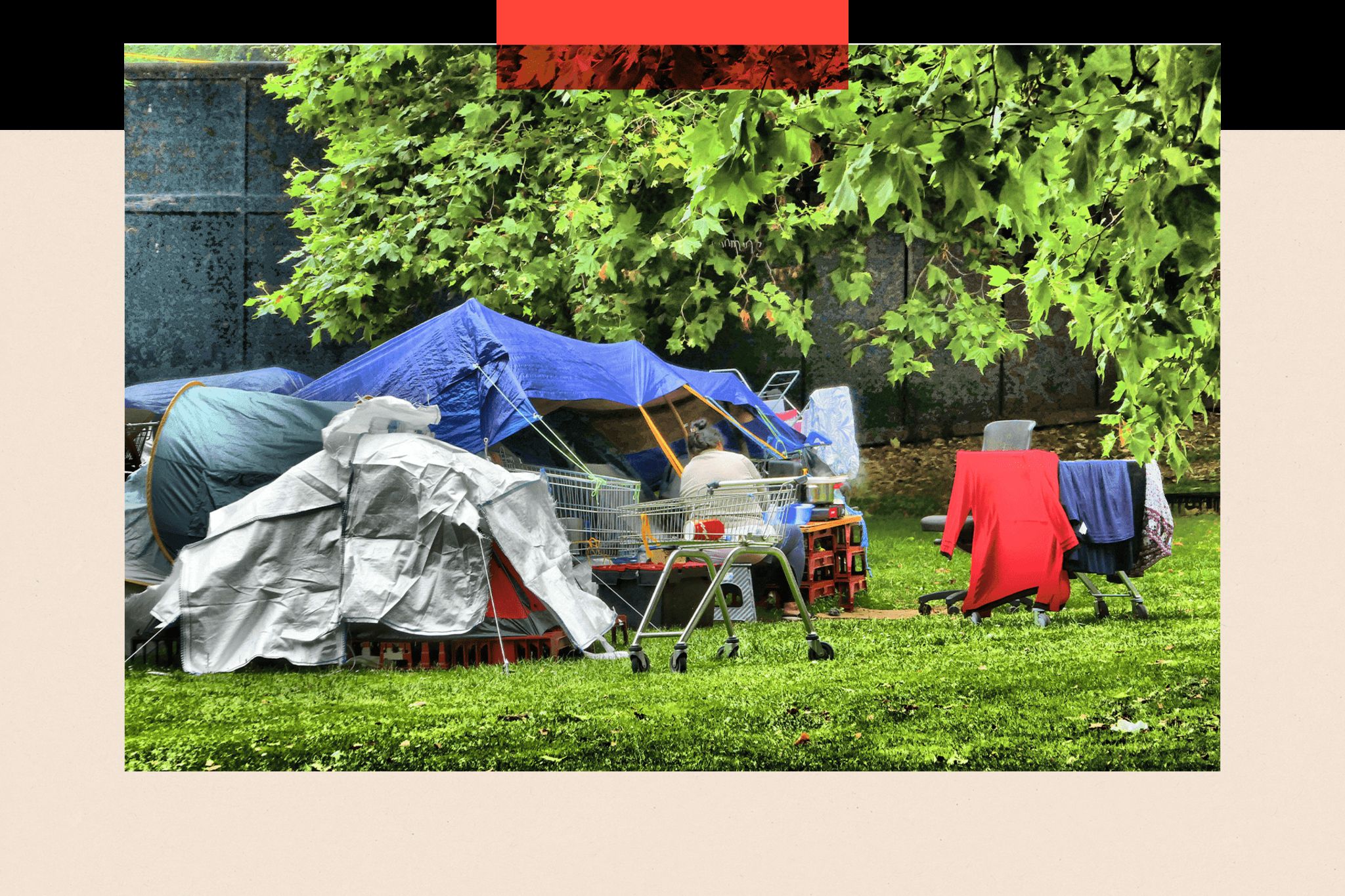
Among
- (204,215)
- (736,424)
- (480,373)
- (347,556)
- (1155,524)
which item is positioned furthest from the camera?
(736,424)

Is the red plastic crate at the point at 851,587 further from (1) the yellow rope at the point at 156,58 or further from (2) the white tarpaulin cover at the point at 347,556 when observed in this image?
(1) the yellow rope at the point at 156,58

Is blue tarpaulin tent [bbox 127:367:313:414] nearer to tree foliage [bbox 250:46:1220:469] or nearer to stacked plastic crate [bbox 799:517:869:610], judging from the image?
tree foliage [bbox 250:46:1220:469]

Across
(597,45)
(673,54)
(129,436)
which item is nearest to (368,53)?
(597,45)

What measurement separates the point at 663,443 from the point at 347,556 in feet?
7.54

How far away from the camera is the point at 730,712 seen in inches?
197

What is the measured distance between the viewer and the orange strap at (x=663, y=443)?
7.30 metres

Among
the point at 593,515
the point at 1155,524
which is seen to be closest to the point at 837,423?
the point at 593,515

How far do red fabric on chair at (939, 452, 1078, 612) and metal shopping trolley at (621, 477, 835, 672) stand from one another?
47.1 inches

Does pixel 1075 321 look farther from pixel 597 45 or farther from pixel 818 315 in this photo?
pixel 597 45

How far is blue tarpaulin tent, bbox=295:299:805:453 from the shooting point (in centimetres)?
620

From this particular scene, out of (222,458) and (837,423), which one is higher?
(837,423)

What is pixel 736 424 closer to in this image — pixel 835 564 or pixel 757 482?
pixel 835 564

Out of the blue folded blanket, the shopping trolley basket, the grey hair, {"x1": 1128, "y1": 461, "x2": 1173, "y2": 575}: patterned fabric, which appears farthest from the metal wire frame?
{"x1": 1128, "y1": 461, "x2": 1173, "y2": 575}: patterned fabric

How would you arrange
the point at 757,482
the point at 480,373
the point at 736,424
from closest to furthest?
the point at 757,482 → the point at 480,373 → the point at 736,424
